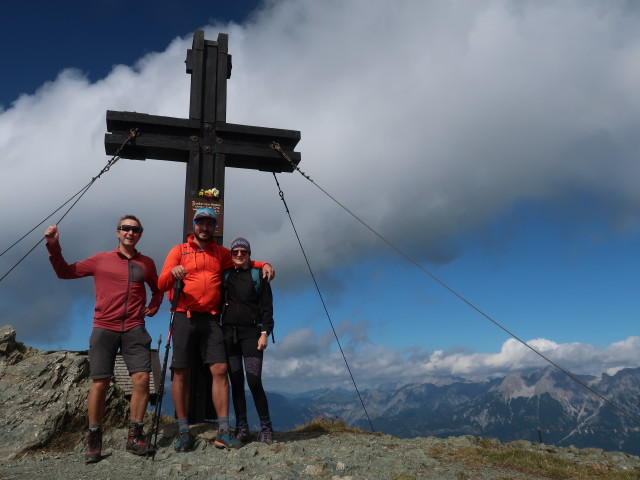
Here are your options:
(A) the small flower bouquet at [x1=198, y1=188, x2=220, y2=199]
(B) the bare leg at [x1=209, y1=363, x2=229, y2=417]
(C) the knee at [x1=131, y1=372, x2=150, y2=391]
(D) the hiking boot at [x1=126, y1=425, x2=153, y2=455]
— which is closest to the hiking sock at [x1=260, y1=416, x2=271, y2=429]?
(B) the bare leg at [x1=209, y1=363, x2=229, y2=417]

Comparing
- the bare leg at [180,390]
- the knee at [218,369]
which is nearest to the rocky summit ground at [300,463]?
the bare leg at [180,390]

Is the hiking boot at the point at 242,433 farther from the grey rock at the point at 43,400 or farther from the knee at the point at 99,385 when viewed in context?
the knee at the point at 99,385

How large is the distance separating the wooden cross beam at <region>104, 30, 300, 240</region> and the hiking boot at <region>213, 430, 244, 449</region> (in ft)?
10.5

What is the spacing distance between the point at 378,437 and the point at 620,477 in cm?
333

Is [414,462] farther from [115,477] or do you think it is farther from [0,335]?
[0,335]

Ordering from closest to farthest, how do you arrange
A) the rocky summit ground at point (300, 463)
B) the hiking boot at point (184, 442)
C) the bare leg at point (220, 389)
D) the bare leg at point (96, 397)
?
the rocky summit ground at point (300, 463) → the bare leg at point (96, 397) → the hiking boot at point (184, 442) → the bare leg at point (220, 389)

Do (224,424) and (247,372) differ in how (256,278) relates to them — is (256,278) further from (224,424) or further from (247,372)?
(224,424)

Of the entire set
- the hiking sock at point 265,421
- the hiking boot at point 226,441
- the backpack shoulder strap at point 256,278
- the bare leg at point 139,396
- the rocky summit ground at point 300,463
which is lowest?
the rocky summit ground at point 300,463

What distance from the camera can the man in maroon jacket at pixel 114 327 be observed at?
5.78 meters

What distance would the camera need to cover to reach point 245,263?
6.67m

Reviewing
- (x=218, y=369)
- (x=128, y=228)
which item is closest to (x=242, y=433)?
(x=218, y=369)

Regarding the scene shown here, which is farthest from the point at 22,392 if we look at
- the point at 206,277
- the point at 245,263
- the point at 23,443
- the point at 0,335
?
the point at 245,263

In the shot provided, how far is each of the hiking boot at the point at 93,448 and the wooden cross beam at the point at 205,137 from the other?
3.36 m

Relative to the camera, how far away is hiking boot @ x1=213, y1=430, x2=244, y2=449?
6040mm
